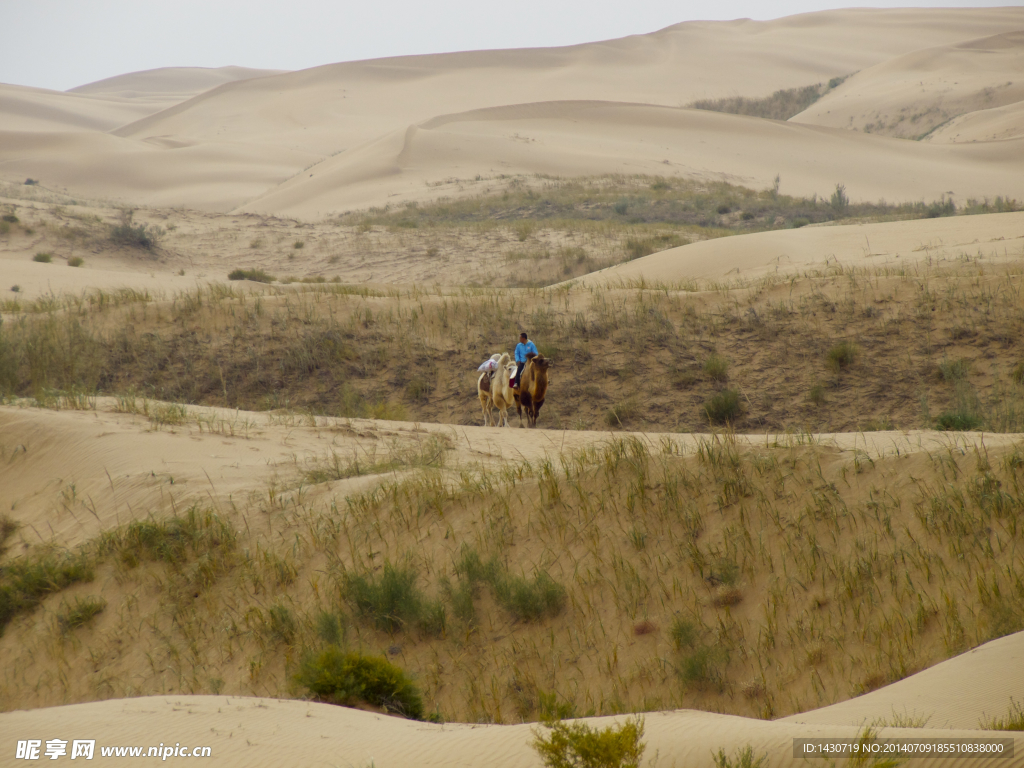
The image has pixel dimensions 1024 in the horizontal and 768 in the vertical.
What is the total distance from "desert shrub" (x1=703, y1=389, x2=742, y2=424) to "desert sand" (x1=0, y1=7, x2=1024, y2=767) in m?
4.06

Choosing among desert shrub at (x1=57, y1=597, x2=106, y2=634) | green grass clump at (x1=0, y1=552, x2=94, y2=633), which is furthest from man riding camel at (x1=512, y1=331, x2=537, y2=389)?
desert shrub at (x1=57, y1=597, x2=106, y2=634)

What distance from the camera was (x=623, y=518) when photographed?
24.0ft

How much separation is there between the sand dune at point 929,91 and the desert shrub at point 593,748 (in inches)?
2442

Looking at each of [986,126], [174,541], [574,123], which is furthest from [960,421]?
[574,123]

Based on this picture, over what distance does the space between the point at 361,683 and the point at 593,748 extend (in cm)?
242

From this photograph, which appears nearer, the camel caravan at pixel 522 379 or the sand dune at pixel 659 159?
the camel caravan at pixel 522 379

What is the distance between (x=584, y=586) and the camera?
6773 millimetres

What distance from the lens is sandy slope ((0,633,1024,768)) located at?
3.58 meters

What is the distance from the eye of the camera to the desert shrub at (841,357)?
15.2m

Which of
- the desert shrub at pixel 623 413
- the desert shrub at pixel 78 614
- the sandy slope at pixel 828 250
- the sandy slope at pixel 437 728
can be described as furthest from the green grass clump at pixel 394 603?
the sandy slope at pixel 828 250

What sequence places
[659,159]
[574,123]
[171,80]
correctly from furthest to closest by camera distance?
[171,80], [574,123], [659,159]

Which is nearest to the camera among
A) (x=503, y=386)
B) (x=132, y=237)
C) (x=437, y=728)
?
(x=437, y=728)

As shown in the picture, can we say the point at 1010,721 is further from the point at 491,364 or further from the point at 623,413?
the point at 623,413

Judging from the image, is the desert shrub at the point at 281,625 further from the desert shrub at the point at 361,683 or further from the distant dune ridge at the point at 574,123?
the distant dune ridge at the point at 574,123
